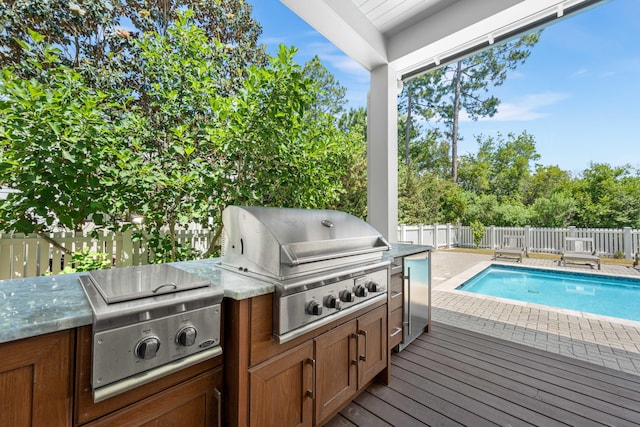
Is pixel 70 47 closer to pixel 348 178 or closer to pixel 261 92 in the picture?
pixel 261 92

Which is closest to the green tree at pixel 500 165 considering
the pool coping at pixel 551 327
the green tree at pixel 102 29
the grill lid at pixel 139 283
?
the pool coping at pixel 551 327

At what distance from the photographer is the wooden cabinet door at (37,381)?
75 centimetres

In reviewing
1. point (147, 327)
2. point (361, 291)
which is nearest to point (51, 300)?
point (147, 327)

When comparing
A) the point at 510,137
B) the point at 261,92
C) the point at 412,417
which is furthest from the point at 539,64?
the point at 412,417

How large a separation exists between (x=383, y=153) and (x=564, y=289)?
229 inches

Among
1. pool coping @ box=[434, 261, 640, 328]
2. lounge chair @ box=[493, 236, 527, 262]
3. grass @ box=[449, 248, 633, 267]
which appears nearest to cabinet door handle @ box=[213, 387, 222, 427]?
pool coping @ box=[434, 261, 640, 328]

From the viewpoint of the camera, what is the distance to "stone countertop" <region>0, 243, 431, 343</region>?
792 mm

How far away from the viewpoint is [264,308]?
1275mm

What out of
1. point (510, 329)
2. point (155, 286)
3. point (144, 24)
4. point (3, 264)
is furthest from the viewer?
point (144, 24)

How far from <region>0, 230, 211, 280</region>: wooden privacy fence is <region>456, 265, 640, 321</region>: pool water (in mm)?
5512

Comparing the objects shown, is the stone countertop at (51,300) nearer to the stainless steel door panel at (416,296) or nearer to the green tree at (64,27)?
the stainless steel door panel at (416,296)

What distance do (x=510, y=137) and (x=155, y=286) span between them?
14115mm

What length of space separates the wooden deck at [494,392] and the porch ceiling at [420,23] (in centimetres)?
312

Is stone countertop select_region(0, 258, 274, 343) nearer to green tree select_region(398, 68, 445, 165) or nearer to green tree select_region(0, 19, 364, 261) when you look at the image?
green tree select_region(0, 19, 364, 261)
